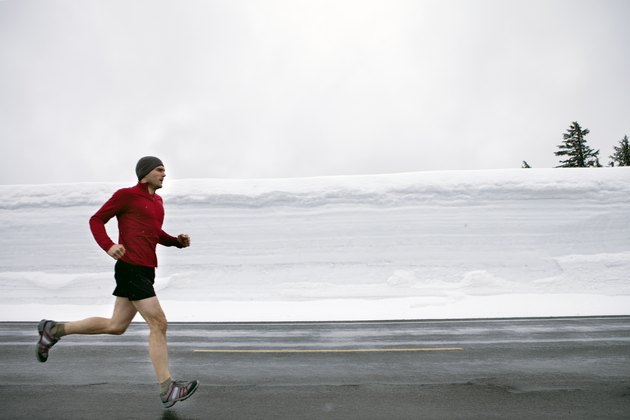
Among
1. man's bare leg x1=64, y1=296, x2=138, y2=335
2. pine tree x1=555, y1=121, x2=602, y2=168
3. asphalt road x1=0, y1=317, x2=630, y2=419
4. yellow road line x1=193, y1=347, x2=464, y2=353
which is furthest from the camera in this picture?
pine tree x1=555, y1=121, x2=602, y2=168

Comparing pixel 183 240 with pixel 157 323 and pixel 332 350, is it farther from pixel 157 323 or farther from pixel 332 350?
pixel 332 350

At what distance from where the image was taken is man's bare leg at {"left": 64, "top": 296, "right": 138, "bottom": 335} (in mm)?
A: 3762

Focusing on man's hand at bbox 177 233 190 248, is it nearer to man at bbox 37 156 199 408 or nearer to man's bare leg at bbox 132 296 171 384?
man at bbox 37 156 199 408

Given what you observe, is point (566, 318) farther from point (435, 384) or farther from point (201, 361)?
point (201, 361)

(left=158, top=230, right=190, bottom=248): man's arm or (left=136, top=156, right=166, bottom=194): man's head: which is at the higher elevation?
(left=136, top=156, right=166, bottom=194): man's head

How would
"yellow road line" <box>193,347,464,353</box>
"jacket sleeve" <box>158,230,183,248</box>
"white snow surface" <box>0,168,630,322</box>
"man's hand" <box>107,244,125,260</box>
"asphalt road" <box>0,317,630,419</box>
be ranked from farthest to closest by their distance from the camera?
"white snow surface" <box>0,168,630,322</box>, "yellow road line" <box>193,347,464,353</box>, "jacket sleeve" <box>158,230,183,248</box>, "asphalt road" <box>0,317,630,419</box>, "man's hand" <box>107,244,125,260</box>

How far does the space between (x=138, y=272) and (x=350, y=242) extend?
1029 cm

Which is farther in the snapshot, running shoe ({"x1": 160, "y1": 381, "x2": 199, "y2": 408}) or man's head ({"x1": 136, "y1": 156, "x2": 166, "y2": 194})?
man's head ({"x1": 136, "y1": 156, "x2": 166, "y2": 194})

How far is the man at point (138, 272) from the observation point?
11.6ft

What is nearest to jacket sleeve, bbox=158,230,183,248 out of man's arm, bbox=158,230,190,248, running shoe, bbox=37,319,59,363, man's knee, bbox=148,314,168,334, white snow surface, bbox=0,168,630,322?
man's arm, bbox=158,230,190,248

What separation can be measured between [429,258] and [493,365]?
27.8 ft

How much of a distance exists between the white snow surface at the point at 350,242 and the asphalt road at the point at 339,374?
4.56 meters

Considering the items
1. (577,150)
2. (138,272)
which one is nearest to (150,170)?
(138,272)

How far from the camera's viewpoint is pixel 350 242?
13.7 meters
